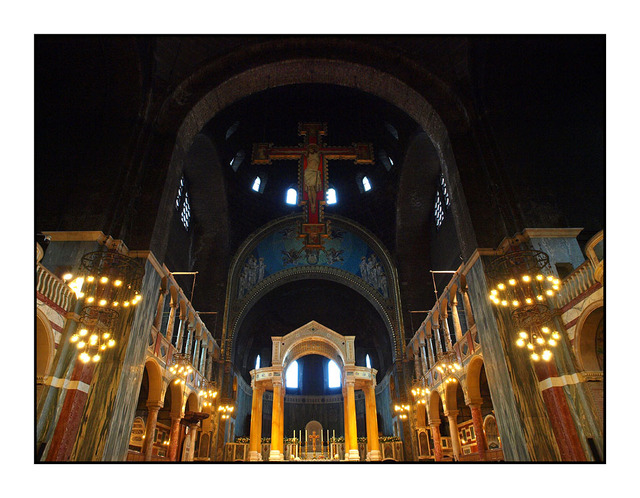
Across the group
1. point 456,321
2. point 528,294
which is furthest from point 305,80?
point 456,321

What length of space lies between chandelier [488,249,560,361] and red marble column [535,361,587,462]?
35cm

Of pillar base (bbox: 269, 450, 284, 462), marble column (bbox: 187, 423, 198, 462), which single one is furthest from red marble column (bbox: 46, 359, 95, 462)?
pillar base (bbox: 269, 450, 284, 462)

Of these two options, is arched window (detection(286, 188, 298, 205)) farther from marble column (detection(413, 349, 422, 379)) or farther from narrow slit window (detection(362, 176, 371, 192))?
marble column (detection(413, 349, 422, 379))

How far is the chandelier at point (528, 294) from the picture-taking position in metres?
7.30

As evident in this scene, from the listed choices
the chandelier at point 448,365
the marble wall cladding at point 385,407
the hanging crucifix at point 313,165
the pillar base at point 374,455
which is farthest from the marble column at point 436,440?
the hanging crucifix at point 313,165

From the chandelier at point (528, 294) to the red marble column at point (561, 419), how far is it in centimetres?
35

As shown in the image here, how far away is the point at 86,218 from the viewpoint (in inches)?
352

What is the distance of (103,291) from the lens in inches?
316

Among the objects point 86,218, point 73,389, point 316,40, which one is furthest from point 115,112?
point 73,389

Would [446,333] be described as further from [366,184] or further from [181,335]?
[366,184]

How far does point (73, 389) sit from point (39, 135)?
27.9 feet

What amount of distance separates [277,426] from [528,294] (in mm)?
14387

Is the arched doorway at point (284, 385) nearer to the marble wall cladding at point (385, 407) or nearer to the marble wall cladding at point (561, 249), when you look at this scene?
the marble wall cladding at point (385, 407)

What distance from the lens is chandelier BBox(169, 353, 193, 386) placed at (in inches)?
524
